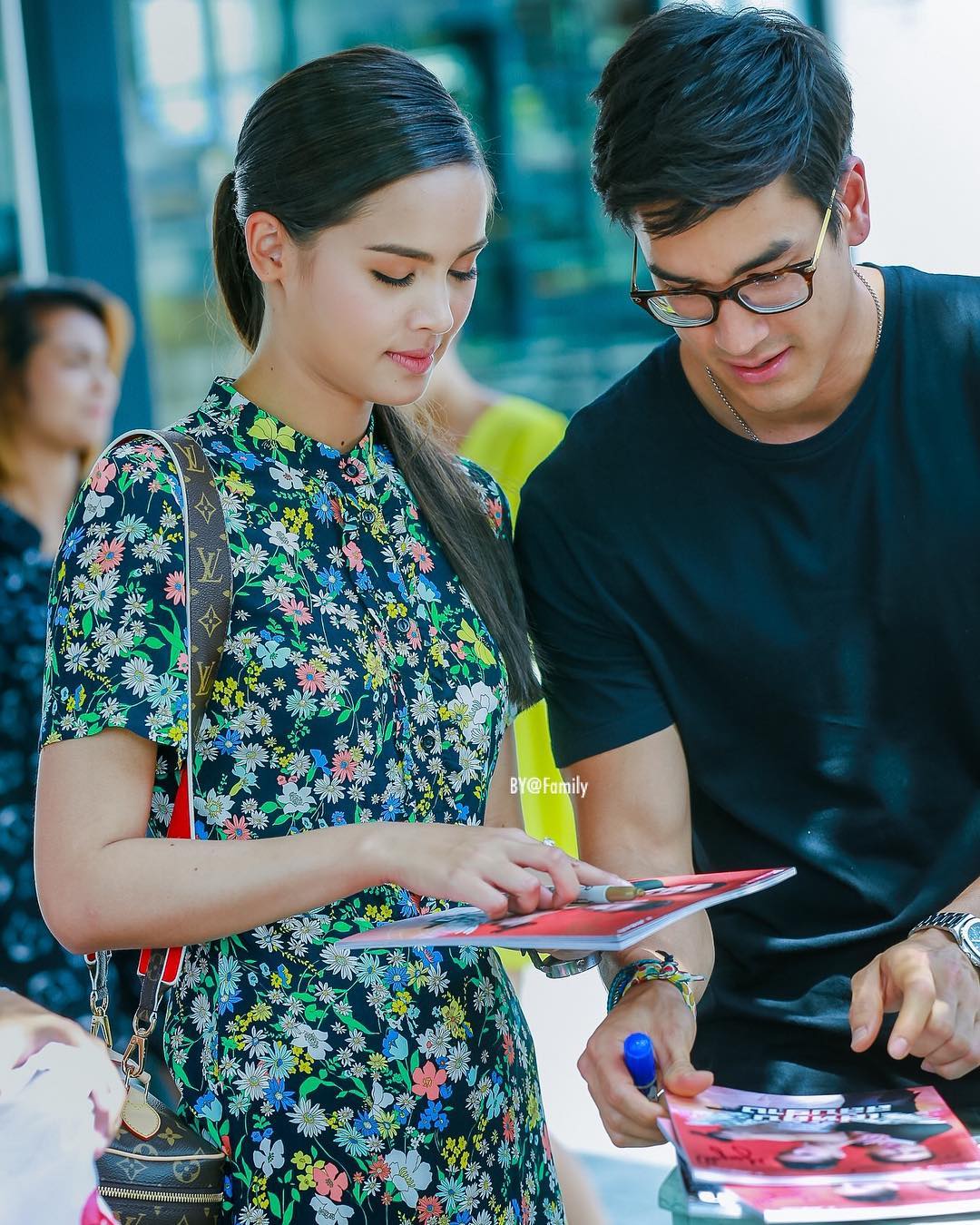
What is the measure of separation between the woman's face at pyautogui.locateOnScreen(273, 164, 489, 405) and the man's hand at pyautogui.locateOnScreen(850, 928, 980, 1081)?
0.77m

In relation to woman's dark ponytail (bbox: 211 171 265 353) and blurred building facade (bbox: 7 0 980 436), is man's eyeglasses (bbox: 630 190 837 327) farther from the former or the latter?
blurred building facade (bbox: 7 0 980 436)

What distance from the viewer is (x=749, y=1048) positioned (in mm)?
1835

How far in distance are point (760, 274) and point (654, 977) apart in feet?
2.54

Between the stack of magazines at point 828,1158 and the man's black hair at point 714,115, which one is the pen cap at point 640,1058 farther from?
Result: the man's black hair at point 714,115

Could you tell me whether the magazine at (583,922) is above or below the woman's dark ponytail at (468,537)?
below

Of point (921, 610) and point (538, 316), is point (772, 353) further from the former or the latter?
point (538, 316)

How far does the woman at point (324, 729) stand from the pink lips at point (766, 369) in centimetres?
33

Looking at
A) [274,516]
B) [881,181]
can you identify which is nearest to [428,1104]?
[274,516]

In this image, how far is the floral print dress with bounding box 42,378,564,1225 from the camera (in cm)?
145

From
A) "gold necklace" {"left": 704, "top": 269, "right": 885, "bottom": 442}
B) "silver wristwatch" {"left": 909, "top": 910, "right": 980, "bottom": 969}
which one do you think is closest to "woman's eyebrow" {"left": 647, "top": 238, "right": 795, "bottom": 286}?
"gold necklace" {"left": 704, "top": 269, "right": 885, "bottom": 442}

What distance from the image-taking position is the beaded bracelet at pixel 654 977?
65.5 inches

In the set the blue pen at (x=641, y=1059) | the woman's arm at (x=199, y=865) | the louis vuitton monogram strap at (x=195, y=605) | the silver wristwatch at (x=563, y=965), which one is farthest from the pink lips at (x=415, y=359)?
the blue pen at (x=641, y=1059)

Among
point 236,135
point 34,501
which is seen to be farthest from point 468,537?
point 236,135

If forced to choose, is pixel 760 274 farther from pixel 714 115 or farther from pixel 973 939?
pixel 973 939
